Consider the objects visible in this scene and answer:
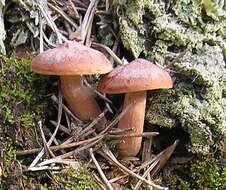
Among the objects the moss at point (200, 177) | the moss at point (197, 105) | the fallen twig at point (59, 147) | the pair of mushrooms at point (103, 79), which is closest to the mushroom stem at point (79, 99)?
the pair of mushrooms at point (103, 79)

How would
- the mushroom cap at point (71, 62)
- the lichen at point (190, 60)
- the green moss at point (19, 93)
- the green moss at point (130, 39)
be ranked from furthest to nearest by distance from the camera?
the green moss at point (130, 39)
the lichen at point (190, 60)
the green moss at point (19, 93)
the mushroom cap at point (71, 62)

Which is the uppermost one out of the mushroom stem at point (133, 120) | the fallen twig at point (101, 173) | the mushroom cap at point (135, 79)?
the mushroom cap at point (135, 79)

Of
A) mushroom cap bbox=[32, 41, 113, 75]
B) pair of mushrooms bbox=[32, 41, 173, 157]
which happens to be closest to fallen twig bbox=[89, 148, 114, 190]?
pair of mushrooms bbox=[32, 41, 173, 157]

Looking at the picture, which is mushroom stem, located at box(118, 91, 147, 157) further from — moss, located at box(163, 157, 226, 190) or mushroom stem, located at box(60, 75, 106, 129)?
moss, located at box(163, 157, 226, 190)

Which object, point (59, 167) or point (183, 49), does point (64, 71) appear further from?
point (183, 49)

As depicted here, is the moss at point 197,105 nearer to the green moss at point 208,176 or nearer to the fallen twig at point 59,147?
the green moss at point 208,176

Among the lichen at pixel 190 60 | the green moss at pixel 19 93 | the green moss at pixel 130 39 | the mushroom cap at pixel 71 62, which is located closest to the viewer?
the mushroom cap at pixel 71 62

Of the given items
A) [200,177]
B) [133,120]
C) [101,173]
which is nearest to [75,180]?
[101,173]

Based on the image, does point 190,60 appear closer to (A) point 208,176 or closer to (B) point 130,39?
(B) point 130,39
